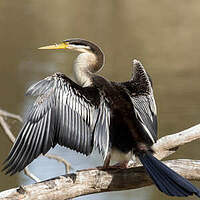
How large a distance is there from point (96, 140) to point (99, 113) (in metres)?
0.18

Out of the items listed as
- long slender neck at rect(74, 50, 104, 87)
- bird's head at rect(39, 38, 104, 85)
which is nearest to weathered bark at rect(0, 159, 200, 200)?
long slender neck at rect(74, 50, 104, 87)

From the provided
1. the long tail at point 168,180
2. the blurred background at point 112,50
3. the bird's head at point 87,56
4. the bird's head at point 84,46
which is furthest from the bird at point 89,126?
the blurred background at point 112,50

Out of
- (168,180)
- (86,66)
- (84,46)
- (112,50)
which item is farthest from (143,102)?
(112,50)

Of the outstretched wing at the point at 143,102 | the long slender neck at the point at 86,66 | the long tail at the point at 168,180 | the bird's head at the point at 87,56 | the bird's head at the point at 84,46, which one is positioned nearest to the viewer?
the long tail at the point at 168,180

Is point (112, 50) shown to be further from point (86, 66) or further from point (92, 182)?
point (92, 182)

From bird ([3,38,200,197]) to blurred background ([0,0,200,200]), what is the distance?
268 cm

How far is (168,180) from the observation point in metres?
2.97

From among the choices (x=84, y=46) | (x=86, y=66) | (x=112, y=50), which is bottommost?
(x=112, y=50)

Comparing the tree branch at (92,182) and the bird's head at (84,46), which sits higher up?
the bird's head at (84,46)

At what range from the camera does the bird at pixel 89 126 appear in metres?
3.10

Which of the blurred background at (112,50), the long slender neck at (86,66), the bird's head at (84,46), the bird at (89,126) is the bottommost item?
the blurred background at (112,50)

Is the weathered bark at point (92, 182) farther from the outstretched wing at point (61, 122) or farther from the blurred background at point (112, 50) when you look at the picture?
the blurred background at point (112, 50)

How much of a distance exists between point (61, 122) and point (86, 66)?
A: 0.73 meters

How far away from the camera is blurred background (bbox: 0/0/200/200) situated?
22.8 feet
